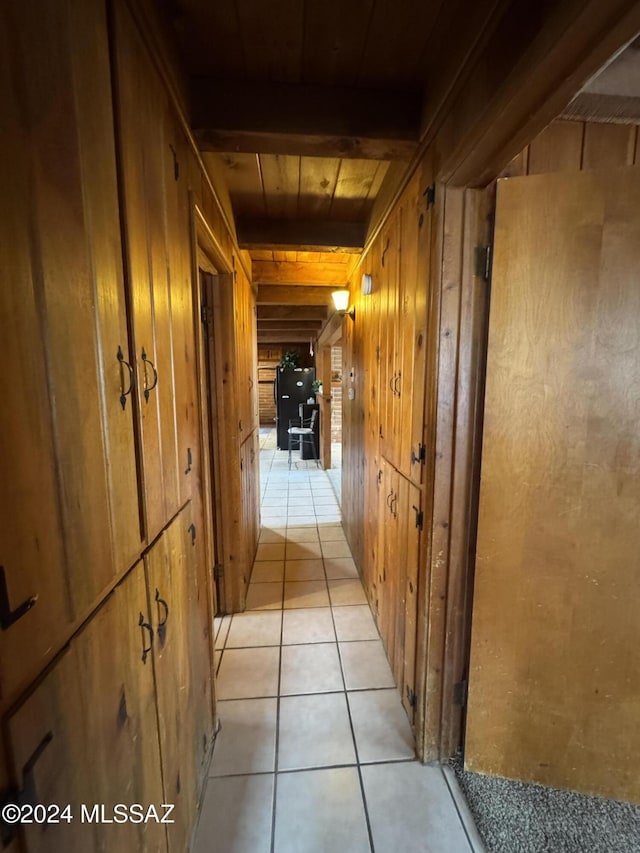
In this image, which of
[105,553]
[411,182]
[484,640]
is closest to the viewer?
[105,553]

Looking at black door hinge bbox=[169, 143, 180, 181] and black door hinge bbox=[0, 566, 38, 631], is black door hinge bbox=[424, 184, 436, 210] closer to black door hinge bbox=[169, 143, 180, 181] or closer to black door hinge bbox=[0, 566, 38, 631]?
black door hinge bbox=[169, 143, 180, 181]

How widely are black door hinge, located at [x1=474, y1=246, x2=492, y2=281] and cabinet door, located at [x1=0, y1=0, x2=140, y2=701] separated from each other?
3.29 feet

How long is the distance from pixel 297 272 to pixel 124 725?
3038 mm

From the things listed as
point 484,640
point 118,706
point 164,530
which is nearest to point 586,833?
point 484,640

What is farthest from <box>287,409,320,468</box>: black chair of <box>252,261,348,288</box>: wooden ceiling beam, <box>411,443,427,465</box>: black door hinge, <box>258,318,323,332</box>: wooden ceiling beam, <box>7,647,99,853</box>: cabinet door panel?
<box>7,647,99,853</box>: cabinet door panel

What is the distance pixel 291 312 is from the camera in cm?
464

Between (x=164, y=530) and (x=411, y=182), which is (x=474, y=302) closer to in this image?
(x=411, y=182)

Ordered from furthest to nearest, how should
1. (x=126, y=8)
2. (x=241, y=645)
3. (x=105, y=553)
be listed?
(x=241, y=645), (x=126, y=8), (x=105, y=553)

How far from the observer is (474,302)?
1197mm

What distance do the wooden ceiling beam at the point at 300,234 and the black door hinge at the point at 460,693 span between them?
7.63 ft

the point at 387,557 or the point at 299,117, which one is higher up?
the point at 299,117

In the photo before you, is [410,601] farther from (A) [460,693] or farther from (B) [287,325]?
(B) [287,325]

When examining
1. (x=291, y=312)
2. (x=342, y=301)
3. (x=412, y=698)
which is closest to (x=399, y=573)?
(x=412, y=698)

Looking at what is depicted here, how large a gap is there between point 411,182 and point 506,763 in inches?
85.5
